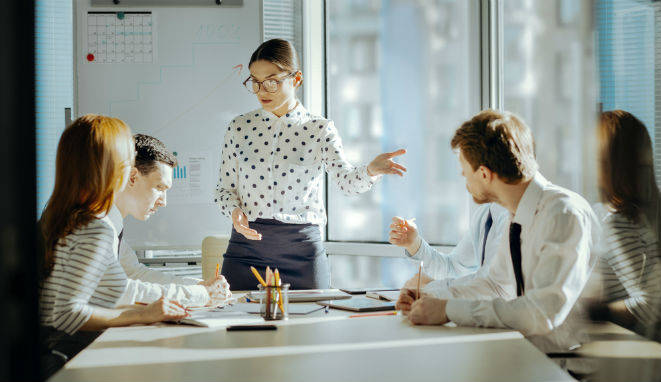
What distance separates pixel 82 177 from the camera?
1.63m

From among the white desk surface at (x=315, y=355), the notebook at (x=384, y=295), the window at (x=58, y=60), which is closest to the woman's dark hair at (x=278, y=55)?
the notebook at (x=384, y=295)

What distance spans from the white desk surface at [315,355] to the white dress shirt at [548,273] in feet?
0.16

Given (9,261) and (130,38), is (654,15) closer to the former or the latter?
(9,261)

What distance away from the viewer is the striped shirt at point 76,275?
4.99ft

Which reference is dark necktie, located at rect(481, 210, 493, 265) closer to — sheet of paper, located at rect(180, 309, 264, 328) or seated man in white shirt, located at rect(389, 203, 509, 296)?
seated man in white shirt, located at rect(389, 203, 509, 296)

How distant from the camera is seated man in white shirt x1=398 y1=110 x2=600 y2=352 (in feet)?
4.77

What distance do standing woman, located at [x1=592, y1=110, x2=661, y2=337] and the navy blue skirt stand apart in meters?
1.35

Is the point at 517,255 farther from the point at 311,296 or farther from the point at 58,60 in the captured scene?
the point at 58,60

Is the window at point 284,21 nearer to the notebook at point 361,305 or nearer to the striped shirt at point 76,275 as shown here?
the notebook at point 361,305

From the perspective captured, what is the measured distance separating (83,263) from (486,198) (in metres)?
1.07

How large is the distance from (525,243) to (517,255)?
1.9 inches

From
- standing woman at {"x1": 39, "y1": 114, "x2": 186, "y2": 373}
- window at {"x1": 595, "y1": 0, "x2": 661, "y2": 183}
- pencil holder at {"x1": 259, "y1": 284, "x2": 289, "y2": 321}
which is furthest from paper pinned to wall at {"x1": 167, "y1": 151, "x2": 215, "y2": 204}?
window at {"x1": 595, "y1": 0, "x2": 661, "y2": 183}

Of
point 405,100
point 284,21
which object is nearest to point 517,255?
point 405,100

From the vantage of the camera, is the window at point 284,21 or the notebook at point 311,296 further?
the window at point 284,21
